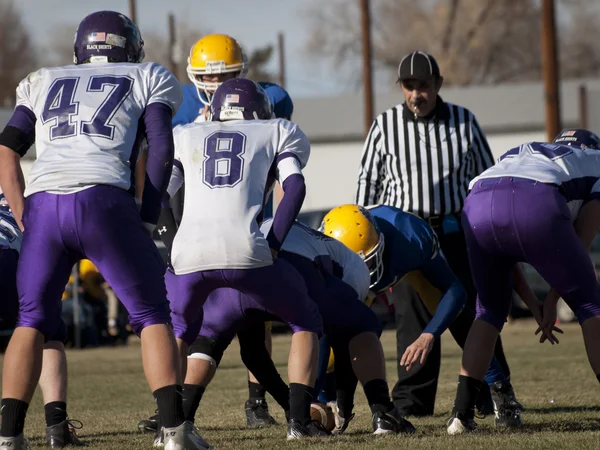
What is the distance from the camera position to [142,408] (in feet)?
24.5

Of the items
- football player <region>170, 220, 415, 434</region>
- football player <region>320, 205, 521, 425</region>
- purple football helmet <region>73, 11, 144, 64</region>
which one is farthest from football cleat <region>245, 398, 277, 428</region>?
purple football helmet <region>73, 11, 144, 64</region>

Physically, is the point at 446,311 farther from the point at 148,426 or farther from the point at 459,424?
the point at 148,426

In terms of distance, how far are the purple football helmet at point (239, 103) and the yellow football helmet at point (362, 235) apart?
31.3 inches

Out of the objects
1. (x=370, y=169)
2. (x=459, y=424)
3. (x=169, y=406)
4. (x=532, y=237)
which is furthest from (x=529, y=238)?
(x=370, y=169)

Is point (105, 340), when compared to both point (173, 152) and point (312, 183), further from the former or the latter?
point (312, 183)

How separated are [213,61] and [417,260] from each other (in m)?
1.76

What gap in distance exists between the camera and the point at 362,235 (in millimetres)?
5887

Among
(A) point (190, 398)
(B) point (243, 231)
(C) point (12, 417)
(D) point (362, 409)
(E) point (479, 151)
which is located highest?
(E) point (479, 151)

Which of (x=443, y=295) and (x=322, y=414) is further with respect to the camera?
(x=443, y=295)

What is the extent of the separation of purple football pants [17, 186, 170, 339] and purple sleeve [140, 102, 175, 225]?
0.25ft

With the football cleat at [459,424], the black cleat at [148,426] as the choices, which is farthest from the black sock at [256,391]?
the football cleat at [459,424]

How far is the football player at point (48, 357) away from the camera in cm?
543

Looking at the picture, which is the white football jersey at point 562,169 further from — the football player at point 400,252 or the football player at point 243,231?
the football player at point 243,231

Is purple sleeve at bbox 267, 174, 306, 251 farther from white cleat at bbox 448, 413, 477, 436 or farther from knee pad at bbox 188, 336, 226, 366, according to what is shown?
white cleat at bbox 448, 413, 477, 436
